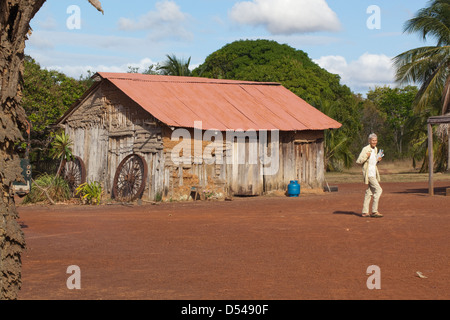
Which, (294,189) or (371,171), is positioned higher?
(371,171)

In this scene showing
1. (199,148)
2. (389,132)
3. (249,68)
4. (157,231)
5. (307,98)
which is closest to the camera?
(157,231)

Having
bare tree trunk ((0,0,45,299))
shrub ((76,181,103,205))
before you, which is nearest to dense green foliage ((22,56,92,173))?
shrub ((76,181,103,205))

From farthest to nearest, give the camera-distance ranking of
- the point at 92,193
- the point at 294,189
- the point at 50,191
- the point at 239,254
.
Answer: the point at 294,189 → the point at 50,191 → the point at 92,193 → the point at 239,254

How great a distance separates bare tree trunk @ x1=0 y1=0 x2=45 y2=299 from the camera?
5.48 m

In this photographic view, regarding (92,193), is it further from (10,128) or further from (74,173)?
(10,128)

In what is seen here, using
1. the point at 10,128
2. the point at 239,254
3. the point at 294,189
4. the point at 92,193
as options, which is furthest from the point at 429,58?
the point at 10,128

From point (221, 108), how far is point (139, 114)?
11.7 ft

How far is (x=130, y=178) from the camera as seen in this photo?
70.8ft

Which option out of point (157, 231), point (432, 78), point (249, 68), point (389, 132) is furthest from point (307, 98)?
point (157, 231)

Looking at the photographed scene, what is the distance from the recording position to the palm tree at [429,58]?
28.7m

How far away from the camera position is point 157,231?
12547mm

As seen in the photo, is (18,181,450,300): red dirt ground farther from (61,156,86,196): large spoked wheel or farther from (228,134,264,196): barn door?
(61,156,86,196): large spoked wheel

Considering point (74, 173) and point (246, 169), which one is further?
point (74, 173)
